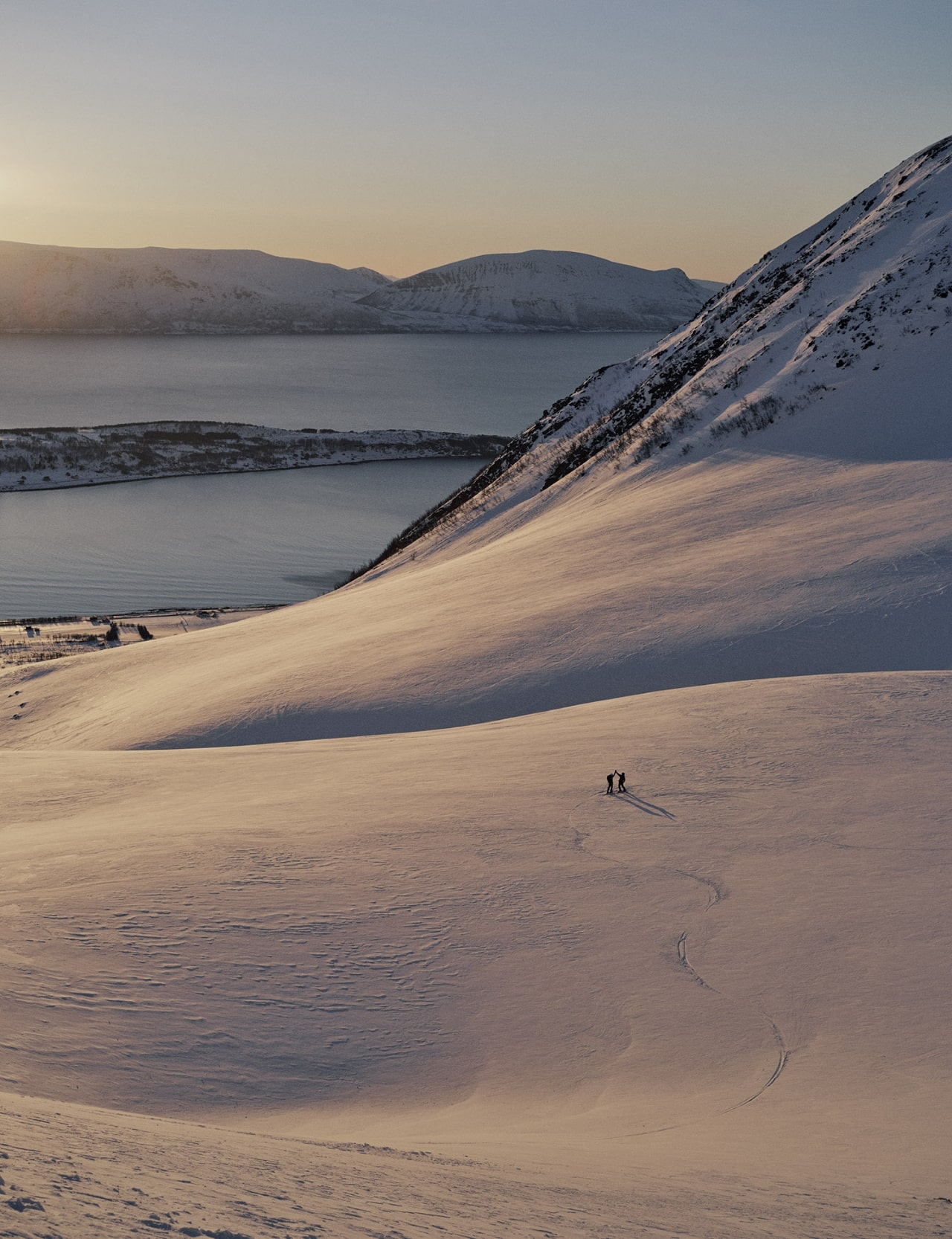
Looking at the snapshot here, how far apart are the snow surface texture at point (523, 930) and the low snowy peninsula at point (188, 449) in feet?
247

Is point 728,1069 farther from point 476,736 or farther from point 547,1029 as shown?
point 476,736

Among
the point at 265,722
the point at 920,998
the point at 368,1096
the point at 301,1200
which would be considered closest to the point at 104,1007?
the point at 368,1096

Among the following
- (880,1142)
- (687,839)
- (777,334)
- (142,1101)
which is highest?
(777,334)

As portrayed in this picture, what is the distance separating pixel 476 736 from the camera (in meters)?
14.2

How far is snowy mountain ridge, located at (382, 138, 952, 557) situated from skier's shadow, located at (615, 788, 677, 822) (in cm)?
1655

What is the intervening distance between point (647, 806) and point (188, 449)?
95541 mm

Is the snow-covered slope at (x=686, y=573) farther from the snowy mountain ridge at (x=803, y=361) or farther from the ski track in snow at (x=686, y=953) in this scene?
the ski track in snow at (x=686, y=953)

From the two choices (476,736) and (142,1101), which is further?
(476,736)

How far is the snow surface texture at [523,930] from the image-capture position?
5.33 m

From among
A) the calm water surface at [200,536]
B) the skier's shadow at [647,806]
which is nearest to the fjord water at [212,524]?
the calm water surface at [200,536]

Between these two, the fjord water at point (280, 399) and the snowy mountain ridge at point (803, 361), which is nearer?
the snowy mountain ridge at point (803, 361)

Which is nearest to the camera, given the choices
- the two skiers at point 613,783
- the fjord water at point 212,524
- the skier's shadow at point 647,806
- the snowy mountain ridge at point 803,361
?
the skier's shadow at point 647,806

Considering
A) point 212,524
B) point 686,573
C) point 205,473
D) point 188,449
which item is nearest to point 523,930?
point 686,573

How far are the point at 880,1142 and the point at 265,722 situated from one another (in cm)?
1295
